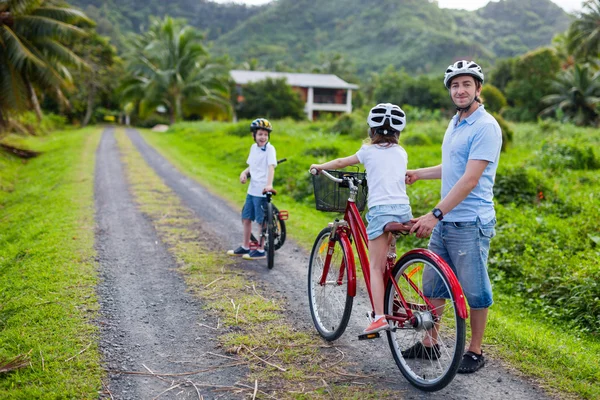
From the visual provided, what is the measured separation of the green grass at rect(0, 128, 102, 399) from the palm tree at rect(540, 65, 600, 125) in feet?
116

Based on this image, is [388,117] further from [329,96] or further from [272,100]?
[329,96]

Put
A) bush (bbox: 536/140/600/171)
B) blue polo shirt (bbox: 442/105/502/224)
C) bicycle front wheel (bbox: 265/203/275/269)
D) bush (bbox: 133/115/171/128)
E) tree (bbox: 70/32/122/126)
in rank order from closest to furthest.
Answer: blue polo shirt (bbox: 442/105/502/224)
bicycle front wheel (bbox: 265/203/275/269)
bush (bbox: 536/140/600/171)
tree (bbox: 70/32/122/126)
bush (bbox: 133/115/171/128)

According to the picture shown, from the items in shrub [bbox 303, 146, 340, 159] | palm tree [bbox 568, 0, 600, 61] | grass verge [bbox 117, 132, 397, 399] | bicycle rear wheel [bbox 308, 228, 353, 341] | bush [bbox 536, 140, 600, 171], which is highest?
palm tree [bbox 568, 0, 600, 61]

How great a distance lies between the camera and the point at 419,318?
358cm

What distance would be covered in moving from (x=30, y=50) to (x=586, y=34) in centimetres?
3613

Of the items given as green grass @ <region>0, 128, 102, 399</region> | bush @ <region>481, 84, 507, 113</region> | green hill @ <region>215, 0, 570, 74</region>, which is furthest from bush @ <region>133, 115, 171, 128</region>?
green hill @ <region>215, 0, 570, 74</region>

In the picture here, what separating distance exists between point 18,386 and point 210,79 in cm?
3452

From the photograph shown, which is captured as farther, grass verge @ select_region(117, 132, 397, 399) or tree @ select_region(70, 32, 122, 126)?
tree @ select_region(70, 32, 122, 126)

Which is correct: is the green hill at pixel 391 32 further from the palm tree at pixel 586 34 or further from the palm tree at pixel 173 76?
the palm tree at pixel 173 76

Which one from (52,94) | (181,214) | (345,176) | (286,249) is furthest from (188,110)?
(345,176)

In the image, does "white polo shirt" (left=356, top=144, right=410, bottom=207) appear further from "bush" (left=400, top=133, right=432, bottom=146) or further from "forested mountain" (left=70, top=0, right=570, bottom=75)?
"forested mountain" (left=70, top=0, right=570, bottom=75)

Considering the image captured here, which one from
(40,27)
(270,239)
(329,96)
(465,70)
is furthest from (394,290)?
(329,96)

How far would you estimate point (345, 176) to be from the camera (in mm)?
4164

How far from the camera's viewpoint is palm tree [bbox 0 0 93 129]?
56.2 feet
